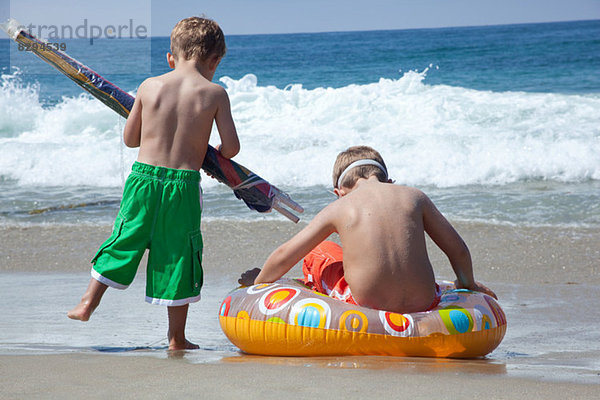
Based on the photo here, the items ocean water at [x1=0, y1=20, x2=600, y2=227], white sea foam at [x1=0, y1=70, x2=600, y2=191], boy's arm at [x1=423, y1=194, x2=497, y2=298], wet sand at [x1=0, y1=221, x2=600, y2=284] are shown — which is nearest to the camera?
boy's arm at [x1=423, y1=194, x2=497, y2=298]

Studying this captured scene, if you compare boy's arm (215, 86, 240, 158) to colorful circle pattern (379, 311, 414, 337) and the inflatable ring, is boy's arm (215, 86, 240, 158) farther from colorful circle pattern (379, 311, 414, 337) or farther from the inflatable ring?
colorful circle pattern (379, 311, 414, 337)

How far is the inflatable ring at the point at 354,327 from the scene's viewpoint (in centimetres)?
276

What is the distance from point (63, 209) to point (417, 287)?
544 cm

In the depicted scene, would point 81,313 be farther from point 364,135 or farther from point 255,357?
point 364,135

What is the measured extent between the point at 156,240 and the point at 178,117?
1.77ft

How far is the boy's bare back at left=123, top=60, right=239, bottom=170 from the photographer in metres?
3.05

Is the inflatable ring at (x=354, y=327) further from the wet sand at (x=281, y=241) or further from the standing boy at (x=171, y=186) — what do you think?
the wet sand at (x=281, y=241)

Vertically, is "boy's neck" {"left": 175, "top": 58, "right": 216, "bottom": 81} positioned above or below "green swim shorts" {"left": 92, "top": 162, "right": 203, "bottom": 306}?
above

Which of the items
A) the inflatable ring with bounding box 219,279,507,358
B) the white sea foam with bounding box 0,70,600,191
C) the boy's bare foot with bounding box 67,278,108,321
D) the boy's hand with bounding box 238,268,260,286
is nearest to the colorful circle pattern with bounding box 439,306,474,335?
the inflatable ring with bounding box 219,279,507,358

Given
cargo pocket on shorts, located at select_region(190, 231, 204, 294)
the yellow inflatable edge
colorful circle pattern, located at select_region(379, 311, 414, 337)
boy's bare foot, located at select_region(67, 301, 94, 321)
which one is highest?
cargo pocket on shorts, located at select_region(190, 231, 204, 294)

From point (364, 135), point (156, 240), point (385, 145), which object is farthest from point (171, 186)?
point (364, 135)

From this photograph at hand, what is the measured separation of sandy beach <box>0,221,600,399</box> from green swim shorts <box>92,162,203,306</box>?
11.5 inches

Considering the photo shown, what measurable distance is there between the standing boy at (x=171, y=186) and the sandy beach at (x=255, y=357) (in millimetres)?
293

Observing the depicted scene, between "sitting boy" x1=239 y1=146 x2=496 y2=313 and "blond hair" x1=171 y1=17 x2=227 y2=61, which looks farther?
"blond hair" x1=171 y1=17 x2=227 y2=61
